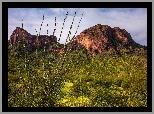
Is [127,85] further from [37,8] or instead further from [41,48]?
[37,8]

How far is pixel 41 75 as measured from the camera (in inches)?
162

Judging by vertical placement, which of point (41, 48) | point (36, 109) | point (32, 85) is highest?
point (41, 48)

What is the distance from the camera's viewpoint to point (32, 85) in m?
3.98

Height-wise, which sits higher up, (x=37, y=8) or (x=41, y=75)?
(x=37, y=8)

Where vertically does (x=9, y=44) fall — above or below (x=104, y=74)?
above

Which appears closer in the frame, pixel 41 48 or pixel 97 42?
pixel 41 48

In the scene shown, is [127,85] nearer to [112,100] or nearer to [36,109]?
[112,100]

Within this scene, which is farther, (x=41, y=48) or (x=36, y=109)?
(x=41, y=48)

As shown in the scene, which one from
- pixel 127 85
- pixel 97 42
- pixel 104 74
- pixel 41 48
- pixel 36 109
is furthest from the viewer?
pixel 97 42

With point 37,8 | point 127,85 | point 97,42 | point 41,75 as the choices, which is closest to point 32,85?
point 41,75

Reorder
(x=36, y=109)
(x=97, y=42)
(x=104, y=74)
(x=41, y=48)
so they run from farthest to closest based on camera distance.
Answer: (x=97, y=42), (x=104, y=74), (x=41, y=48), (x=36, y=109)

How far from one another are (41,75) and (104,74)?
4605mm
